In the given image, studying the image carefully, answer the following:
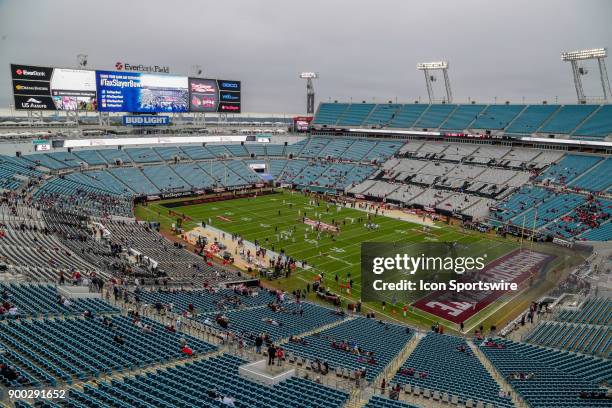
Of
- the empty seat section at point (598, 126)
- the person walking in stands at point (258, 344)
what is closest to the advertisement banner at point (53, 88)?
the person walking in stands at point (258, 344)

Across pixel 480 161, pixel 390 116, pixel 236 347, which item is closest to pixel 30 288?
pixel 236 347

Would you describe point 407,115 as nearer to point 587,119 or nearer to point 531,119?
point 531,119

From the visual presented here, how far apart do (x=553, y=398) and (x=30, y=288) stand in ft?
67.8

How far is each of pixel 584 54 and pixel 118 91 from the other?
58.4 meters

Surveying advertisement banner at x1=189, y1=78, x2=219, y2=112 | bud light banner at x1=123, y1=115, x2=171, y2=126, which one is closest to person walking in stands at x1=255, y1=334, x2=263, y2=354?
bud light banner at x1=123, y1=115, x2=171, y2=126

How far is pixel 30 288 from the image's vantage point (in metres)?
19.8

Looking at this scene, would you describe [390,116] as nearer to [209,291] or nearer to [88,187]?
[88,187]

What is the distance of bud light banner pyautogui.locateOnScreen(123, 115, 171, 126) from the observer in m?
60.6

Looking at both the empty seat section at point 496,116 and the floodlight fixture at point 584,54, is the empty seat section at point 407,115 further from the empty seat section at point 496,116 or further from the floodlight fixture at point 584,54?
the floodlight fixture at point 584,54

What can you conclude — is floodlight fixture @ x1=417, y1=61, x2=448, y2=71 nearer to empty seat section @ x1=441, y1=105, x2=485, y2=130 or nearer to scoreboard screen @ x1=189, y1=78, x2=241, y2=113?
empty seat section @ x1=441, y1=105, x2=485, y2=130

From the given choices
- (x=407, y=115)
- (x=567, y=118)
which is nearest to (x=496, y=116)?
(x=567, y=118)

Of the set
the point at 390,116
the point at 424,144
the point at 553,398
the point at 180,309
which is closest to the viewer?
the point at 553,398

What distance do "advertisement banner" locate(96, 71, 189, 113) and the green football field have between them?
14413 mm

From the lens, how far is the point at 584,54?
58.7 metres
